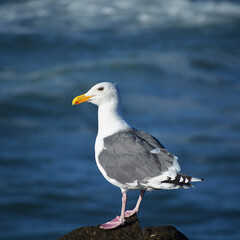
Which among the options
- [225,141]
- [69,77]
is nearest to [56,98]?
[69,77]

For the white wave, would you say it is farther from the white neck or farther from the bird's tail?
the bird's tail

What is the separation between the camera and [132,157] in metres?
7.67

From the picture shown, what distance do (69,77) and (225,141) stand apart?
32.8 ft

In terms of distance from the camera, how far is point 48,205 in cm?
2119

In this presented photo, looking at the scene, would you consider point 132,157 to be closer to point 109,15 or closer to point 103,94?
point 103,94

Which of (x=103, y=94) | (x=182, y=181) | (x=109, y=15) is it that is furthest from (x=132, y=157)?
(x=109, y=15)

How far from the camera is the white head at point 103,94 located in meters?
8.14

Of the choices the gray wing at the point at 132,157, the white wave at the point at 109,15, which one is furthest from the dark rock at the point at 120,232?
the white wave at the point at 109,15

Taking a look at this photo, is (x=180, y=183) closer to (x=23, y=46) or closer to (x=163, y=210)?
(x=163, y=210)

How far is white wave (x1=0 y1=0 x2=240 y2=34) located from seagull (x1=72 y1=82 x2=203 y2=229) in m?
29.1

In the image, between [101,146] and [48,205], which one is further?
[48,205]

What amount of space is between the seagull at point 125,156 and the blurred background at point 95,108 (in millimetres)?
11690

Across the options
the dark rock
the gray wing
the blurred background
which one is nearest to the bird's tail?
the gray wing

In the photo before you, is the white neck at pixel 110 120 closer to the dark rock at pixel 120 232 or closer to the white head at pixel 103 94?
the white head at pixel 103 94
